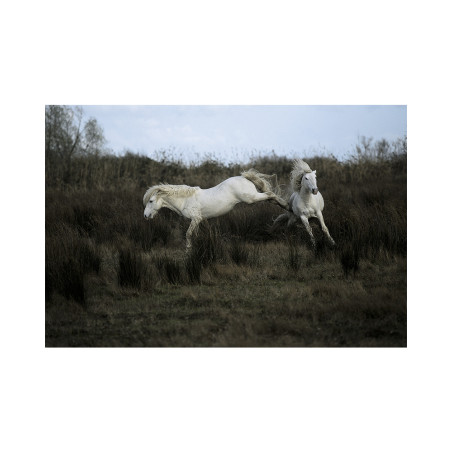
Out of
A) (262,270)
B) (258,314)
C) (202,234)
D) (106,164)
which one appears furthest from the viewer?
(106,164)

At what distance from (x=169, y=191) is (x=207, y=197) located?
731 millimetres

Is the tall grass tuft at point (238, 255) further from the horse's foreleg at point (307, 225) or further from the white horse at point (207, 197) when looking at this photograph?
the horse's foreleg at point (307, 225)

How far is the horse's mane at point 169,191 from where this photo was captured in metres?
8.88

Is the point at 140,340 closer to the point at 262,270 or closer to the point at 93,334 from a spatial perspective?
the point at 93,334

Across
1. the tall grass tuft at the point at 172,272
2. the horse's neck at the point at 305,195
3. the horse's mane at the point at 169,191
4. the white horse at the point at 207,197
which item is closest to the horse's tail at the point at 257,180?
the white horse at the point at 207,197

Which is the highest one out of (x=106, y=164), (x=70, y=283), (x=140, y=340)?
(x=106, y=164)

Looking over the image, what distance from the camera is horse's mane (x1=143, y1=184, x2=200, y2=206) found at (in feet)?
29.1

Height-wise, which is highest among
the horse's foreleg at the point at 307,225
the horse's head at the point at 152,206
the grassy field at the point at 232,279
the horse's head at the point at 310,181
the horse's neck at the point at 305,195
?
the horse's head at the point at 310,181

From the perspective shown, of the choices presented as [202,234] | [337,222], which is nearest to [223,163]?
[337,222]

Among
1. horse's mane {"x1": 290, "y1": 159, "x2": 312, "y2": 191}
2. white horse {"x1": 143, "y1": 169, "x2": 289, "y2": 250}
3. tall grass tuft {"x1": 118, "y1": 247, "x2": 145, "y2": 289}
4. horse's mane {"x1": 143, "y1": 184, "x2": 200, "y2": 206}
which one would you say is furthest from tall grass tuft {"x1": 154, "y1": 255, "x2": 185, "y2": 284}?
horse's mane {"x1": 290, "y1": 159, "x2": 312, "y2": 191}

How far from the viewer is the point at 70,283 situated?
6035 mm

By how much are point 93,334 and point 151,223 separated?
5.55 meters

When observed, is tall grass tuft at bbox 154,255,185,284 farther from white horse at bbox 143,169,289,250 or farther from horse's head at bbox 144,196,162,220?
horse's head at bbox 144,196,162,220

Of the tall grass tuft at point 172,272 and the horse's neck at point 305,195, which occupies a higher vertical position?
the horse's neck at point 305,195
